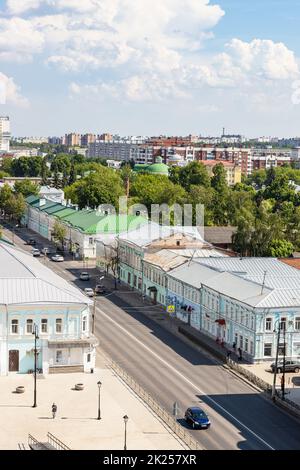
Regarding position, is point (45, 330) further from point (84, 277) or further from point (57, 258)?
point (57, 258)

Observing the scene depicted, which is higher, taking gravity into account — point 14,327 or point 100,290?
point 14,327

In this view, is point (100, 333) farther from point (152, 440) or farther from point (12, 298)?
point (152, 440)

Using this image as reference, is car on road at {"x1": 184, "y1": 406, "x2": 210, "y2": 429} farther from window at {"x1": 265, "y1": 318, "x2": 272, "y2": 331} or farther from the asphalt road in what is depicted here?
window at {"x1": 265, "y1": 318, "x2": 272, "y2": 331}

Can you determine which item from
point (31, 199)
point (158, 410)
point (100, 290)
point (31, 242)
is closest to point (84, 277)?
point (100, 290)

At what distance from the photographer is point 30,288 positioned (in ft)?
193

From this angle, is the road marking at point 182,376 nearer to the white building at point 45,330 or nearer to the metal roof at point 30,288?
the white building at point 45,330

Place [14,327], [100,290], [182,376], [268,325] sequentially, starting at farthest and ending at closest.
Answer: [100,290] < [268,325] < [14,327] < [182,376]

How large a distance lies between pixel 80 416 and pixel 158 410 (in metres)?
4.58

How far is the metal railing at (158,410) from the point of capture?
139ft

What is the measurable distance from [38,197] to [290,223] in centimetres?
5418

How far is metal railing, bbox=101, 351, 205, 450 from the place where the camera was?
42.5 meters

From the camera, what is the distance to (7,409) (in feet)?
155
